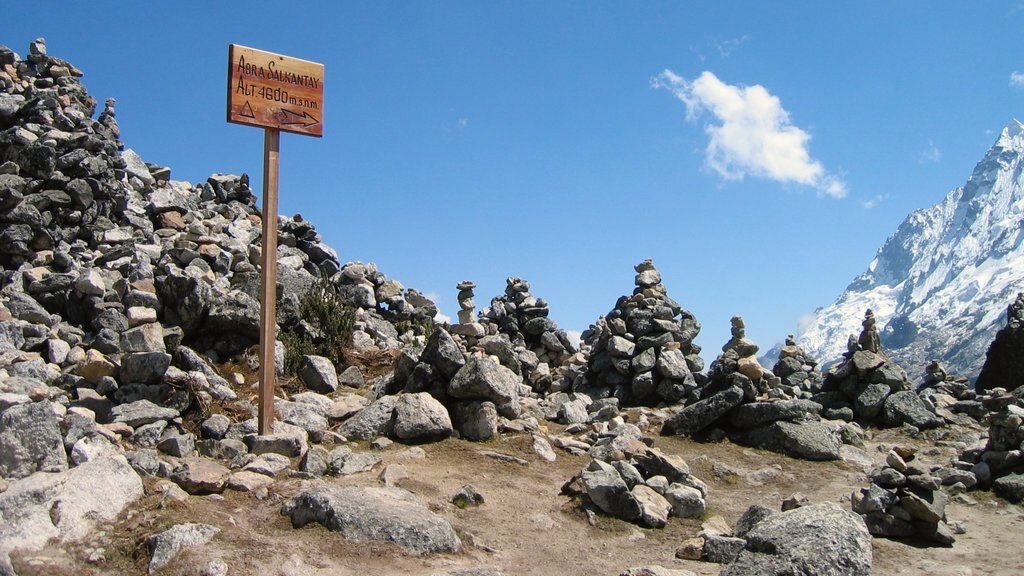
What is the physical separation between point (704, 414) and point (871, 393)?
16.0ft

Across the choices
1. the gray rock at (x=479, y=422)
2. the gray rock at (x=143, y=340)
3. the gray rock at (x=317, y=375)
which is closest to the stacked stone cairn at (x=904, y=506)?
the gray rock at (x=479, y=422)

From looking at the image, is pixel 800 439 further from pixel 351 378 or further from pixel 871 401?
pixel 351 378

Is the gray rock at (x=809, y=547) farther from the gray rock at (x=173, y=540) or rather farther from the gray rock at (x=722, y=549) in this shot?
the gray rock at (x=173, y=540)

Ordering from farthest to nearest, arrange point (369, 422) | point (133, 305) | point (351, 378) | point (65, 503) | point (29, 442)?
point (351, 378) < point (133, 305) < point (369, 422) < point (29, 442) < point (65, 503)

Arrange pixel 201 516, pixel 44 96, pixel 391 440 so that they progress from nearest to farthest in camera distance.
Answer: pixel 201 516, pixel 391 440, pixel 44 96

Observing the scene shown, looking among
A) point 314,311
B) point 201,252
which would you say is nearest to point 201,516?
point 314,311

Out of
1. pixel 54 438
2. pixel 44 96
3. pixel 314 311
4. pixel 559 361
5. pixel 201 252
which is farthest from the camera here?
pixel 559 361

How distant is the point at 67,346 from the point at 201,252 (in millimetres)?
5120

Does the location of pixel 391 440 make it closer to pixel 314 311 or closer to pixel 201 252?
pixel 314 311

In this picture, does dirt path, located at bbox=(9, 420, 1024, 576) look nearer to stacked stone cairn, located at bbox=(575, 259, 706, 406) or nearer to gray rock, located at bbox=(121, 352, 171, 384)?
gray rock, located at bbox=(121, 352, 171, 384)

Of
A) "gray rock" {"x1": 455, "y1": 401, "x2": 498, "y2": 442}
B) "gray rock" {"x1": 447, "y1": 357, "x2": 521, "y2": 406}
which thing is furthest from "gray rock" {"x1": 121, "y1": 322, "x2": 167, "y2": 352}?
"gray rock" {"x1": 455, "y1": 401, "x2": 498, "y2": 442}

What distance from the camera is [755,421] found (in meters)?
15.1

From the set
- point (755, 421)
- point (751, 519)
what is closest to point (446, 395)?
point (751, 519)

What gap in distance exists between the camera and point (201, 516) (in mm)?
7691
